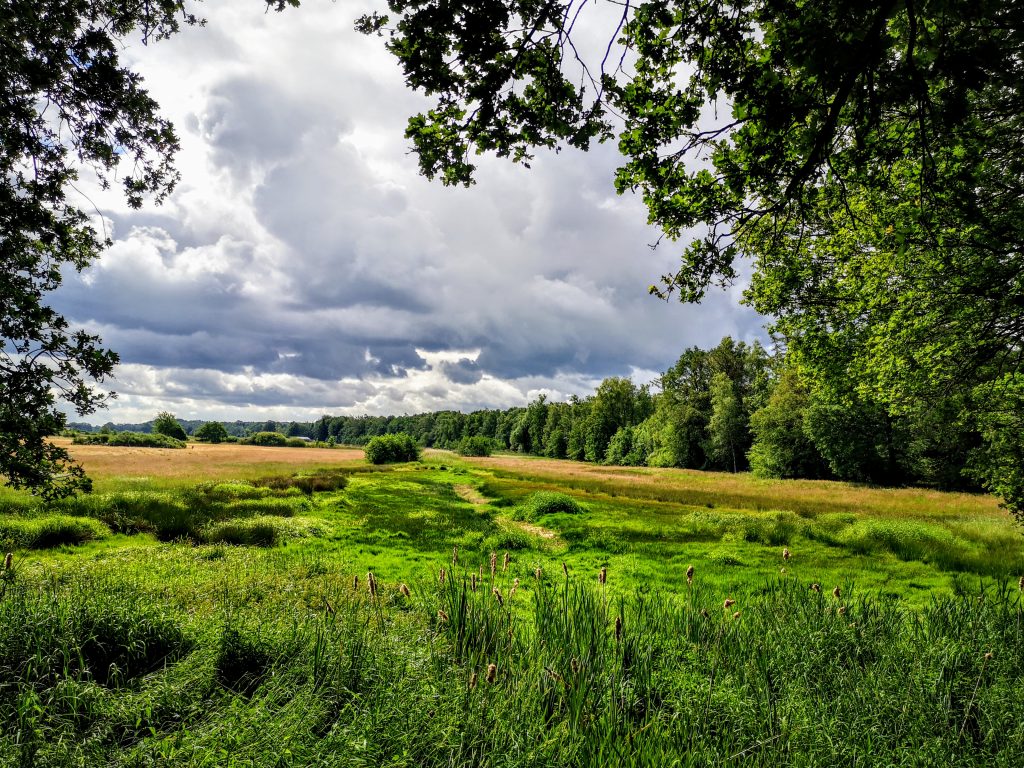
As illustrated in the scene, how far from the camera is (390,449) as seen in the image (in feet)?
237

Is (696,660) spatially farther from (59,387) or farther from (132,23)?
(132,23)

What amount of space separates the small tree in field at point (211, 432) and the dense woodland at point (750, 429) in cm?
7890

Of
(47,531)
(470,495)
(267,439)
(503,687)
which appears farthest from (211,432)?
(503,687)

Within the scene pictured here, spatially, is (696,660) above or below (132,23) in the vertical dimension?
below

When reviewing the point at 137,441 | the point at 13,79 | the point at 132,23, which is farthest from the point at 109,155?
the point at 137,441

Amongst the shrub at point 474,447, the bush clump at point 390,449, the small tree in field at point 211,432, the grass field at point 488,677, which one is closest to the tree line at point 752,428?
the grass field at point 488,677

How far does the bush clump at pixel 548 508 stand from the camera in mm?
25219

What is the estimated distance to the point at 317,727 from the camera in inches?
163

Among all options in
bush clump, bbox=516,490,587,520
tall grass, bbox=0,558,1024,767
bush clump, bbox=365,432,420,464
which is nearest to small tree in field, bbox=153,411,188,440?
bush clump, bbox=365,432,420,464

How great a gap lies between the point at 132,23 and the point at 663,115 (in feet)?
30.9

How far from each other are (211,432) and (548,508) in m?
115

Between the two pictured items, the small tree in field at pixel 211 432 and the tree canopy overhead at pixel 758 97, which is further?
the small tree in field at pixel 211 432

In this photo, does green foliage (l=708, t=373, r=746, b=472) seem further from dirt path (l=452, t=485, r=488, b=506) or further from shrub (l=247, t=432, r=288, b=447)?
shrub (l=247, t=432, r=288, b=447)

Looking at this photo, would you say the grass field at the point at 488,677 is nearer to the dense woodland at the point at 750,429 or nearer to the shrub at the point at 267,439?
the dense woodland at the point at 750,429
